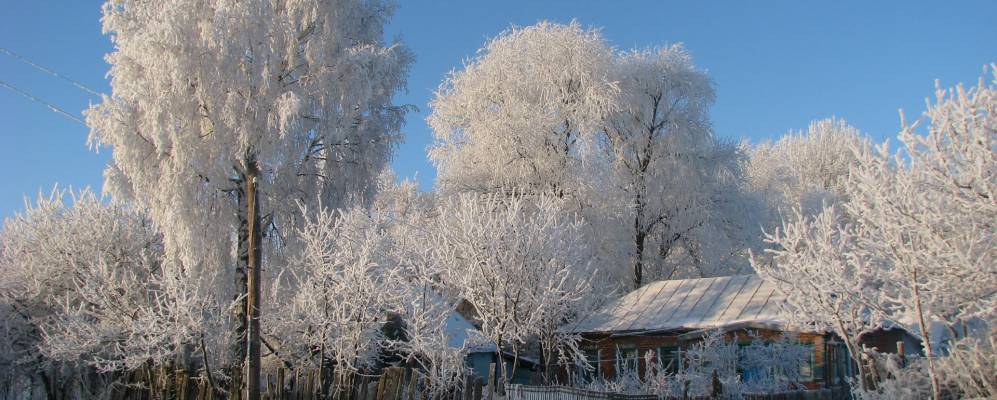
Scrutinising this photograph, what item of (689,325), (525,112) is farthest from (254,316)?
(525,112)

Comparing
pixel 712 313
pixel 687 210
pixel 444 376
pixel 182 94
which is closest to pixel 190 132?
pixel 182 94

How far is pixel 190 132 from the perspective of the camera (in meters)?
17.0

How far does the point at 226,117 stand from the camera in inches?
669

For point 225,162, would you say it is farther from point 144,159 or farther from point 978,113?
point 978,113

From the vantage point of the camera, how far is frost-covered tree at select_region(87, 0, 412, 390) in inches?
660

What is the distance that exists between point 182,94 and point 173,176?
64.1 inches

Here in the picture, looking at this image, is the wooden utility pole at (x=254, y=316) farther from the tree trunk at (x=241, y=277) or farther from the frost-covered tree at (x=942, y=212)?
the frost-covered tree at (x=942, y=212)

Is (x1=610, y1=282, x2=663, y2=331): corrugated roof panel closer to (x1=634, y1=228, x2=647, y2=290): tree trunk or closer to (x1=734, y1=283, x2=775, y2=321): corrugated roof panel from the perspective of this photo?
(x1=734, y1=283, x2=775, y2=321): corrugated roof panel

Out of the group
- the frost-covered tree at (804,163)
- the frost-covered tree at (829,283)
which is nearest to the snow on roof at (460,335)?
the frost-covered tree at (829,283)

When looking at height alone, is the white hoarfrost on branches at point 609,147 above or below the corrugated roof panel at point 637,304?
above

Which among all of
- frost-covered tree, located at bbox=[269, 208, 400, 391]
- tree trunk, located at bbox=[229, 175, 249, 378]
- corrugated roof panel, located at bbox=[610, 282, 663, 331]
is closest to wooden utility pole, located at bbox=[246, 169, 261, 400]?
frost-covered tree, located at bbox=[269, 208, 400, 391]

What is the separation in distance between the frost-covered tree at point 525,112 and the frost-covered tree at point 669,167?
1092 mm

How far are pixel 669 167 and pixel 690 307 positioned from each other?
785cm

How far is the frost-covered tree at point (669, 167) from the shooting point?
2656 cm
